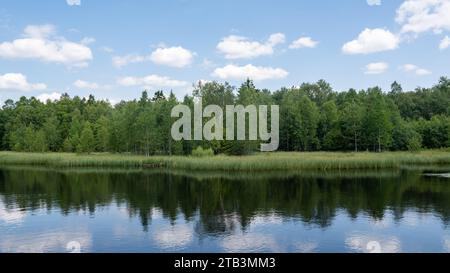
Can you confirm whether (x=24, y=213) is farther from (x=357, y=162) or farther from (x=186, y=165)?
(x=357, y=162)

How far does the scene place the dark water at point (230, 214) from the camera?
16.2 metres

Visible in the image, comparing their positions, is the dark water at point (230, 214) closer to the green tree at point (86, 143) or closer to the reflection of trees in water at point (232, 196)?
the reflection of trees in water at point (232, 196)

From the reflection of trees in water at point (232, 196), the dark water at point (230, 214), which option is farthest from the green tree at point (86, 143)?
the dark water at point (230, 214)

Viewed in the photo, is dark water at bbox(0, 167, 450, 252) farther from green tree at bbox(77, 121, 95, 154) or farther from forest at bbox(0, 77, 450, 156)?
green tree at bbox(77, 121, 95, 154)

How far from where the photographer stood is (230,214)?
2156 centimetres

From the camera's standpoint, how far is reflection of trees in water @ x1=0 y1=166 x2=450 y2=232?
2150 cm

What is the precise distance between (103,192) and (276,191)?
11762 millimetres

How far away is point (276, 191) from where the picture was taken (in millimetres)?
28203

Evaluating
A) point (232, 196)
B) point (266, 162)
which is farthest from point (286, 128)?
point (232, 196)

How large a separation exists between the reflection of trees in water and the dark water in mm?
59

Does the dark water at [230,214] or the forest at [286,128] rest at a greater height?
the forest at [286,128]

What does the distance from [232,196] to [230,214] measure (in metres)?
5.24

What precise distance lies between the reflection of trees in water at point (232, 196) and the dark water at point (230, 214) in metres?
0.06

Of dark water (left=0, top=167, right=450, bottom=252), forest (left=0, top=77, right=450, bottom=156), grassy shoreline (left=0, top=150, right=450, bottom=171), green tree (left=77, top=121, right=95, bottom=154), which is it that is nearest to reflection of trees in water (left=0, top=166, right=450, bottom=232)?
dark water (left=0, top=167, right=450, bottom=252)
